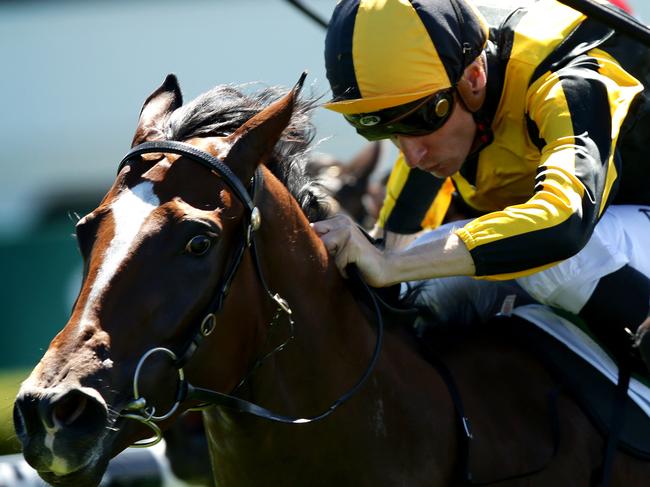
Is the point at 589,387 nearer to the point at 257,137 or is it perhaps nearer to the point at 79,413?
the point at 257,137

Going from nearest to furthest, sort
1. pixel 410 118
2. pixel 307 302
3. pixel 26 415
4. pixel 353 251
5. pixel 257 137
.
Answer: pixel 26 415
pixel 257 137
pixel 307 302
pixel 353 251
pixel 410 118

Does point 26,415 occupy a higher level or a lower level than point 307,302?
higher

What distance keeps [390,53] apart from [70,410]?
146 centimetres

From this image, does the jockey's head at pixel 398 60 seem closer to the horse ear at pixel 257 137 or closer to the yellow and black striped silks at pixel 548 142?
the yellow and black striped silks at pixel 548 142

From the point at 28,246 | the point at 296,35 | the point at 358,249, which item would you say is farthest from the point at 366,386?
the point at 296,35

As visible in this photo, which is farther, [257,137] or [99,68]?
[99,68]

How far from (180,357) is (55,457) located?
1.34 ft

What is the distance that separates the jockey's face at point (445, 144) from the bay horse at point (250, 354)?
0.38 m

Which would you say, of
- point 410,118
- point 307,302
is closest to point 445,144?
point 410,118

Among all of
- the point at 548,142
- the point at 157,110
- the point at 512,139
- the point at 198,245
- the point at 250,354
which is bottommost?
the point at 250,354

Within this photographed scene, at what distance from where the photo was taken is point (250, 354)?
3.02 m

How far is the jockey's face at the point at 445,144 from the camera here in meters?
3.54

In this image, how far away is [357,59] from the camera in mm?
3303

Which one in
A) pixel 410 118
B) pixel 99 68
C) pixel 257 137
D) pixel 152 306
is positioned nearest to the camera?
pixel 152 306
